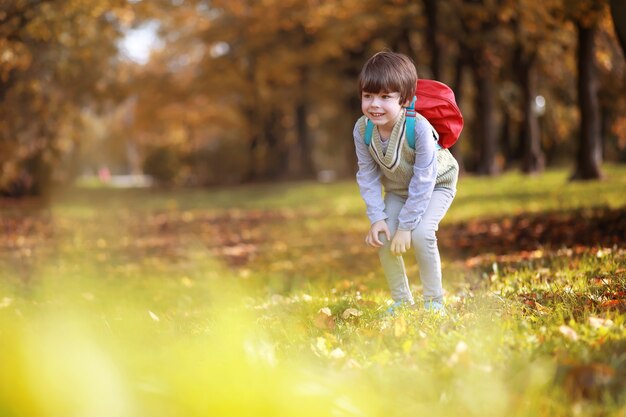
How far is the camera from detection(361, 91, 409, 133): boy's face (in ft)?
13.0

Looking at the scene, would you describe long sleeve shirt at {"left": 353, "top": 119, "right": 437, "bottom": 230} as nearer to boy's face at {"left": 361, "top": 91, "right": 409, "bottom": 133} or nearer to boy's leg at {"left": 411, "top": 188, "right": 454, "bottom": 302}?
boy's leg at {"left": 411, "top": 188, "right": 454, "bottom": 302}

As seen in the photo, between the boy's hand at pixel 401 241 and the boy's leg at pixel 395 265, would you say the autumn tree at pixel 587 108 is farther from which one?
the boy's hand at pixel 401 241

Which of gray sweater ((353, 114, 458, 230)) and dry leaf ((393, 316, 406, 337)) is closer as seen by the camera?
dry leaf ((393, 316, 406, 337))

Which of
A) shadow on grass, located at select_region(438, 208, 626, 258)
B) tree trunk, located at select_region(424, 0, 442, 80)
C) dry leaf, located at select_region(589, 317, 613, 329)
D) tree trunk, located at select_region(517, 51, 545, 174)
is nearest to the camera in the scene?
dry leaf, located at select_region(589, 317, 613, 329)

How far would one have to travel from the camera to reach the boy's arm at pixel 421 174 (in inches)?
160

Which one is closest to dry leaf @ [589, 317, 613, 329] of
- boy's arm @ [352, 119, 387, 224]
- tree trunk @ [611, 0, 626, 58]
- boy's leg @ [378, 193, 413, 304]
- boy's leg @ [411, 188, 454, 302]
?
boy's leg @ [411, 188, 454, 302]

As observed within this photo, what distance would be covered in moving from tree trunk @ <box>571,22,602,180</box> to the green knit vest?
13.3 metres

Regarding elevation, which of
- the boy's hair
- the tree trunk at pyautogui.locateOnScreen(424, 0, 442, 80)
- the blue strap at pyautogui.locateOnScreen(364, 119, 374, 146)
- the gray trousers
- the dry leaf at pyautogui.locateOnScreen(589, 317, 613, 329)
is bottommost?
the dry leaf at pyautogui.locateOnScreen(589, 317, 613, 329)

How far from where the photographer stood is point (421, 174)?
4.07 metres

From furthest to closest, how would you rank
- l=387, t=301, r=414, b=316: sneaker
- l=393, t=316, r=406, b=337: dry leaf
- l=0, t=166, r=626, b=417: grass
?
1. l=387, t=301, r=414, b=316: sneaker
2. l=393, t=316, r=406, b=337: dry leaf
3. l=0, t=166, r=626, b=417: grass

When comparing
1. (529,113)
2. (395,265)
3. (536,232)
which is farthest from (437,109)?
(529,113)

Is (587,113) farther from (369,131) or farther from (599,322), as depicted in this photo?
(599,322)

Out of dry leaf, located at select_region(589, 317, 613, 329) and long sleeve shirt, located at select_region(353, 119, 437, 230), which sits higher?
long sleeve shirt, located at select_region(353, 119, 437, 230)

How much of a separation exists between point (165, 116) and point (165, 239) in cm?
2121
